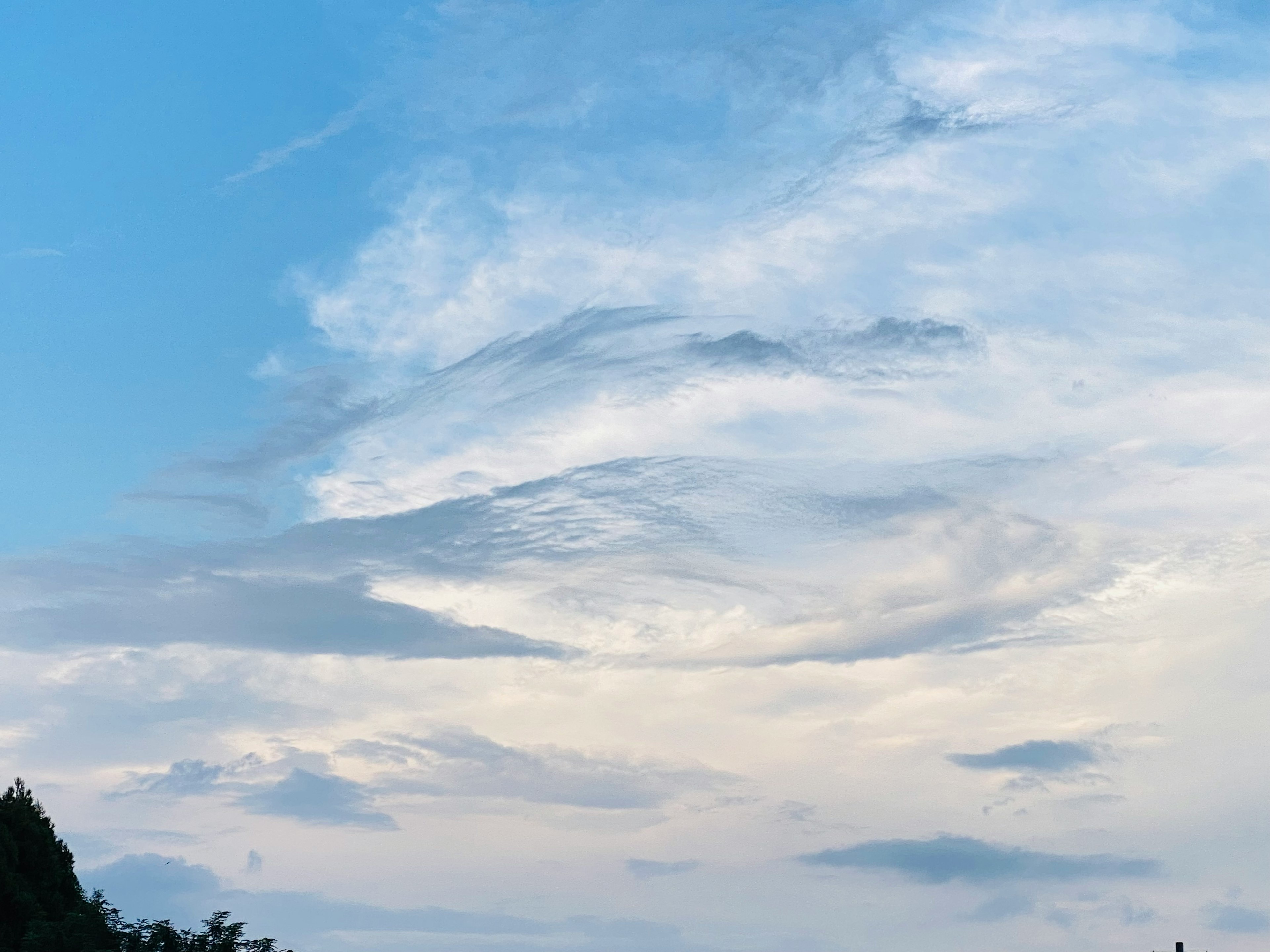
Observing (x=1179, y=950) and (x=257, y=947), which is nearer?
(x=257, y=947)

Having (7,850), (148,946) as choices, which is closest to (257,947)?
(148,946)

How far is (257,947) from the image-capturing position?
1630 inches

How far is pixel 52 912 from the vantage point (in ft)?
157

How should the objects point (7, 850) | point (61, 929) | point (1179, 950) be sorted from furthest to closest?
point (1179, 950) < point (7, 850) < point (61, 929)

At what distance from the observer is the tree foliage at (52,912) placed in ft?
128

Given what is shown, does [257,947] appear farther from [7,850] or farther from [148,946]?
[7,850]

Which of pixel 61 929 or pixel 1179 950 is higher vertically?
pixel 1179 950

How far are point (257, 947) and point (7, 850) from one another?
1353cm

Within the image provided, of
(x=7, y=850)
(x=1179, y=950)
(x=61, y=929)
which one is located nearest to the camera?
(x=61, y=929)

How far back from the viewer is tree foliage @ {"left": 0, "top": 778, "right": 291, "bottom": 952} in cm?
3912

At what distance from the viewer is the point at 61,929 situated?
39031 millimetres

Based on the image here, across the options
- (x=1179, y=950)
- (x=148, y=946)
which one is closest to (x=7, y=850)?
(x=148, y=946)

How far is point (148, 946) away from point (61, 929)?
314 centimetres

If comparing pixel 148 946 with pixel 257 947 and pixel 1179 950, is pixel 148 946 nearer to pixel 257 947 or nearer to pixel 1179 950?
pixel 257 947
